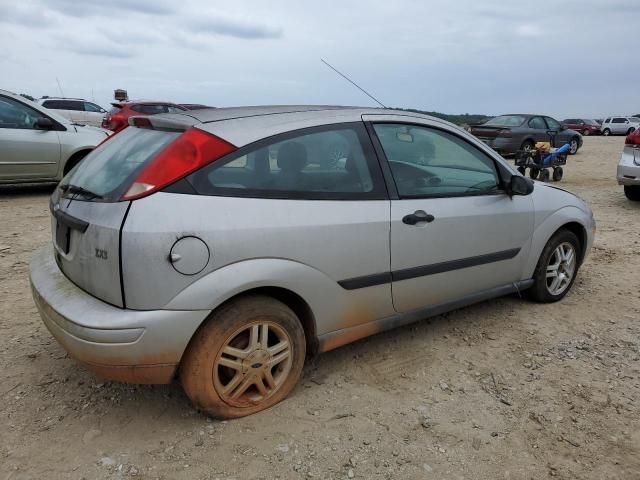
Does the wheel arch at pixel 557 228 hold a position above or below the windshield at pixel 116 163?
below

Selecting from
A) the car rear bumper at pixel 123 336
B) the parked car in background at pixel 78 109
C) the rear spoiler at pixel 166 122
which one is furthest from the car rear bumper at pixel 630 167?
the parked car in background at pixel 78 109

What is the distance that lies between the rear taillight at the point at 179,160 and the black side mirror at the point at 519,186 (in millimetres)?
2002

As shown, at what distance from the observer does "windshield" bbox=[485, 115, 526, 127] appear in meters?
16.1

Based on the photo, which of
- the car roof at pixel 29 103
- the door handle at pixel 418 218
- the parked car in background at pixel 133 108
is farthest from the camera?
the parked car in background at pixel 133 108

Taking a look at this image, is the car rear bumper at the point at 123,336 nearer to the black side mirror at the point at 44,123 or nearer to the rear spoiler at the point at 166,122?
the rear spoiler at the point at 166,122

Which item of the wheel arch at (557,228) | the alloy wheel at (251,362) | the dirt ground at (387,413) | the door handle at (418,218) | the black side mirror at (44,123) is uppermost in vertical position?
the black side mirror at (44,123)

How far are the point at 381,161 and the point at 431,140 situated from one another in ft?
1.93

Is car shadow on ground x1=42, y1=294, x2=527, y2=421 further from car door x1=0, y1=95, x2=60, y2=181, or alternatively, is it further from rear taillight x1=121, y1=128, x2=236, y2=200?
car door x1=0, y1=95, x2=60, y2=181

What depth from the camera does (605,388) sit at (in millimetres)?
2984

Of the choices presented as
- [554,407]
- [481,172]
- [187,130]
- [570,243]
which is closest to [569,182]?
[570,243]

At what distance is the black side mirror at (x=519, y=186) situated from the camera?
3496 mm

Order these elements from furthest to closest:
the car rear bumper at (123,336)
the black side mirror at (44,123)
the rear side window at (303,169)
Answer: the black side mirror at (44,123) → the rear side window at (303,169) → the car rear bumper at (123,336)

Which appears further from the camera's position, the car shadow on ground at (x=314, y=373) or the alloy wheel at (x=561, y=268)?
the alloy wheel at (x=561, y=268)

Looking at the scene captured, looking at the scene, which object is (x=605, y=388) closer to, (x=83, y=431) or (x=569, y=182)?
(x=83, y=431)
